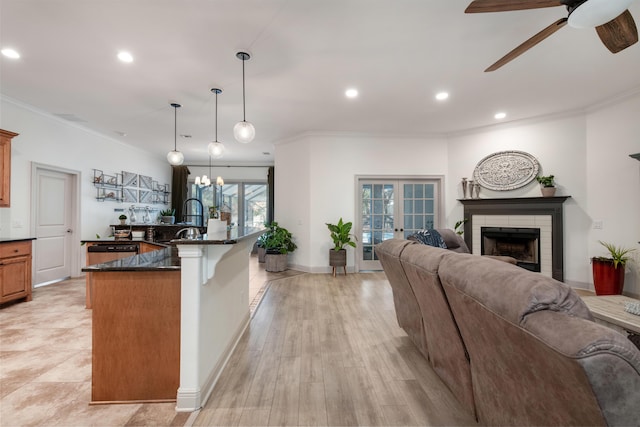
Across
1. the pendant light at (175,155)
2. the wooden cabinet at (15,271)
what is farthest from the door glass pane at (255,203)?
the wooden cabinet at (15,271)

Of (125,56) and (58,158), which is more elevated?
(125,56)

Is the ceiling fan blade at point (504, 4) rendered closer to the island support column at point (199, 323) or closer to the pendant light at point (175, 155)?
the island support column at point (199, 323)

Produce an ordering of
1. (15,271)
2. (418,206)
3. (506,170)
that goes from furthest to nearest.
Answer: (418,206) < (506,170) < (15,271)

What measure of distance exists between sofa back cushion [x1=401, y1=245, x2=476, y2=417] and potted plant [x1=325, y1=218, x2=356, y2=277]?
337 centimetres

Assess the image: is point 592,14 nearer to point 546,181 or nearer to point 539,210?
point 546,181

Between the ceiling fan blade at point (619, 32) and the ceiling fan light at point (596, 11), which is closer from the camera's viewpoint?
the ceiling fan light at point (596, 11)

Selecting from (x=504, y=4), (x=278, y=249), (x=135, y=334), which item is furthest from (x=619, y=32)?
(x=278, y=249)

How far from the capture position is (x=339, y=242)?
5504 mm

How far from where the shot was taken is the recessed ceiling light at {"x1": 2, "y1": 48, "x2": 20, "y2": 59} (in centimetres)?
286

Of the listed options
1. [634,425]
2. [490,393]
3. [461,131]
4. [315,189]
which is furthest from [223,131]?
[634,425]

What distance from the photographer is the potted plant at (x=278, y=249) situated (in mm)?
5805

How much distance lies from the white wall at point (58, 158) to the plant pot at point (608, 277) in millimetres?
8508

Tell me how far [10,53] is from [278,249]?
175 inches

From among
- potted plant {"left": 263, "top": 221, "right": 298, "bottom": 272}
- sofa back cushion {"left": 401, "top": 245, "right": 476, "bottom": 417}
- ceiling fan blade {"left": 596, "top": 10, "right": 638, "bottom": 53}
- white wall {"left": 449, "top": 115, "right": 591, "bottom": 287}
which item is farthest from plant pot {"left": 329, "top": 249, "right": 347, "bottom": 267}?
ceiling fan blade {"left": 596, "top": 10, "right": 638, "bottom": 53}
